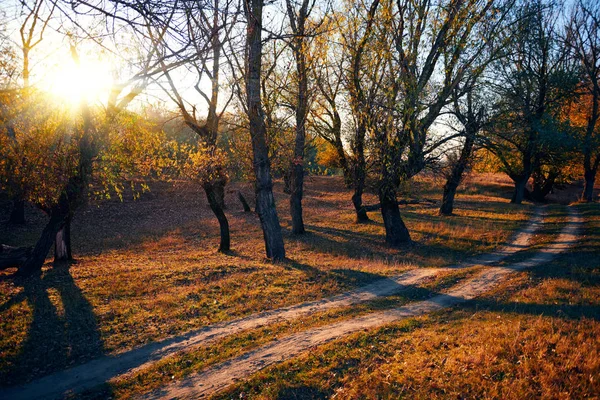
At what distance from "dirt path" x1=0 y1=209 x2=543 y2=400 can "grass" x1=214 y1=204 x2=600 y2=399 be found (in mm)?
1944

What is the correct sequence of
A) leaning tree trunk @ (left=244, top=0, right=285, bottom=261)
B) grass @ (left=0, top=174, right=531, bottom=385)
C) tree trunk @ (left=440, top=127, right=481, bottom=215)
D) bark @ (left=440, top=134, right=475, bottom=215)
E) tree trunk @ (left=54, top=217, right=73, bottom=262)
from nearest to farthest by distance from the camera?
grass @ (left=0, top=174, right=531, bottom=385)
leaning tree trunk @ (left=244, top=0, right=285, bottom=261)
tree trunk @ (left=54, top=217, right=73, bottom=262)
tree trunk @ (left=440, top=127, right=481, bottom=215)
bark @ (left=440, top=134, right=475, bottom=215)

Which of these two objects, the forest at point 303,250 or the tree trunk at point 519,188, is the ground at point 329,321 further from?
the tree trunk at point 519,188

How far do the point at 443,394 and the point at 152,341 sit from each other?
17.5 feet

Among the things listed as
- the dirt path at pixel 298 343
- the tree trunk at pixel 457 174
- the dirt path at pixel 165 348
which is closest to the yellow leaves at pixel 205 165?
the dirt path at pixel 165 348

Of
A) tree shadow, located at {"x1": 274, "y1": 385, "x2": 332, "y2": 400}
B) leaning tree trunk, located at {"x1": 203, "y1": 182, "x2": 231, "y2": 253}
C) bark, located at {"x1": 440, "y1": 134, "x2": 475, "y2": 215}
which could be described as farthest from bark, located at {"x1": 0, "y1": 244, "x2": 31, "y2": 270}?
bark, located at {"x1": 440, "y1": 134, "x2": 475, "y2": 215}

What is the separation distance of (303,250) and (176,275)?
24.3 feet

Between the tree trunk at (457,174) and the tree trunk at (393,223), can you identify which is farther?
the tree trunk at (457,174)

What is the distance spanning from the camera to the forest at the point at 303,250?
5.66 metres

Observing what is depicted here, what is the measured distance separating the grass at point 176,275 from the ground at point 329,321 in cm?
5

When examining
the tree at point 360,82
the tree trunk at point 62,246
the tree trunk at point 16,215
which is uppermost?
the tree at point 360,82

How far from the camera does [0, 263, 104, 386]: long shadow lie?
6305 mm

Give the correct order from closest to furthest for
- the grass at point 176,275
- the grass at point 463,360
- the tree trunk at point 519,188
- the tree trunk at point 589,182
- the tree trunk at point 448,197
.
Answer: the grass at point 463,360
the grass at point 176,275
the tree trunk at point 448,197
the tree trunk at point 589,182
the tree trunk at point 519,188

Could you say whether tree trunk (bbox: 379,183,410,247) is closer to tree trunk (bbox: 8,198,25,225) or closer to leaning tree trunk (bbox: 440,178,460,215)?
leaning tree trunk (bbox: 440,178,460,215)

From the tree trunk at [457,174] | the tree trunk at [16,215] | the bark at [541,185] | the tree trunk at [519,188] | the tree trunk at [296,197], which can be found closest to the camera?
the tree trunk at [457,174]
